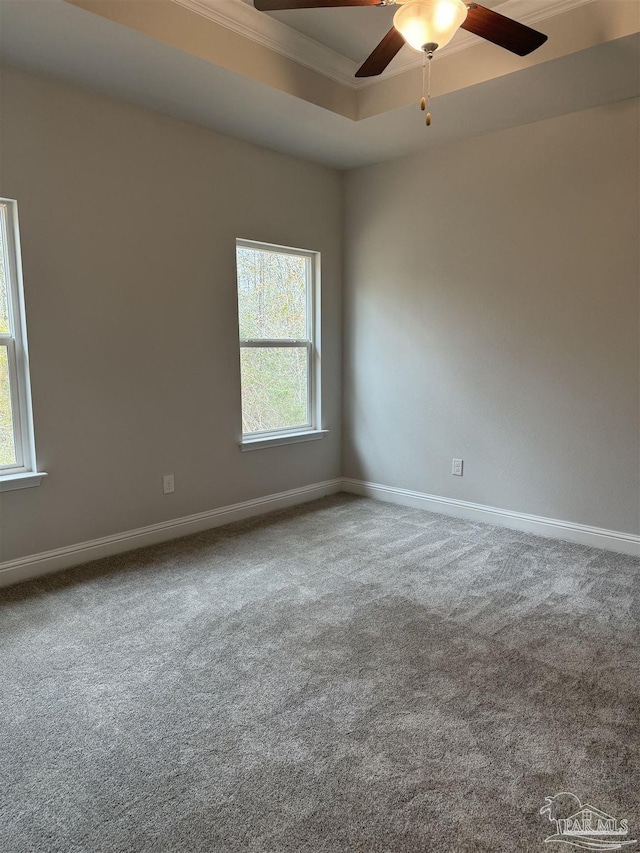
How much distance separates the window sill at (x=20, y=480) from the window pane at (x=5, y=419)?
0.11 m

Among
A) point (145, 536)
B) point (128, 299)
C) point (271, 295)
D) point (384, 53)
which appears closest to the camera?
point (384, 53)

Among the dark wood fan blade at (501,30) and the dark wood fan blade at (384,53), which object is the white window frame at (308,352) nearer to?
the dark wood fan blade at (384,53)

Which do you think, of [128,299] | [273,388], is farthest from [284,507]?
[128,299]

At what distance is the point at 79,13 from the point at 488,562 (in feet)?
10.9

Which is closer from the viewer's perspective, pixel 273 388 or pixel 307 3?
pixel 307 3

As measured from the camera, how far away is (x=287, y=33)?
2879mm

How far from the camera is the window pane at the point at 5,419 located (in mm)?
2879

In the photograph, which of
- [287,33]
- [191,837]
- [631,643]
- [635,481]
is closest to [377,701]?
[191,837]

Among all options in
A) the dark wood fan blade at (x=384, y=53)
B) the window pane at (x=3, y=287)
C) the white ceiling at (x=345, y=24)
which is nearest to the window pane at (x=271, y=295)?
the white ceiling at (x=345, y=24)

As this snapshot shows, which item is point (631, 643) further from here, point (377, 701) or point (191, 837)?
point (191, 837)

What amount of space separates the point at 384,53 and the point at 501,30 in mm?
444

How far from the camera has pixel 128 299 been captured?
3.24 metres

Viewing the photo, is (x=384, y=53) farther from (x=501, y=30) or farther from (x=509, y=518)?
(x=509, y=518)

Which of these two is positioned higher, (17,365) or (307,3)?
(307,3)
